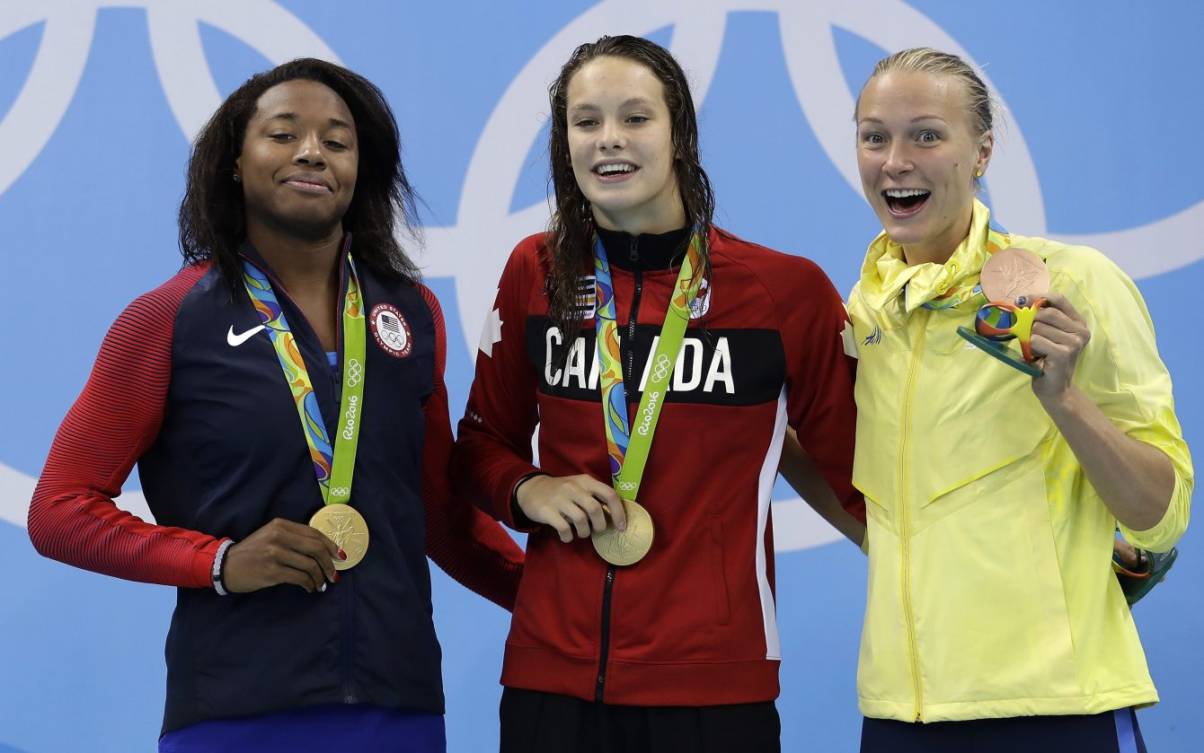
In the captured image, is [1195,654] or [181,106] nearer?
[1195,654]

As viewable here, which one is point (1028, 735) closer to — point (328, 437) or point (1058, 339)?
point (1058, 339)

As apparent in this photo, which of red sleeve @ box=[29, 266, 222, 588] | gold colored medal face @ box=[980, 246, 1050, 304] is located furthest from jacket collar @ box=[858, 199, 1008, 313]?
red sleeve @ box=[29, 266, 222, 588]

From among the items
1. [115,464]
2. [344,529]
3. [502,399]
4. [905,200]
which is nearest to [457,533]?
[502,399]

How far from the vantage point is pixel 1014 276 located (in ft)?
6.39

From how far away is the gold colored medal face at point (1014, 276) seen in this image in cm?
191

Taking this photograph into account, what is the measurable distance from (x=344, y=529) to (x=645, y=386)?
52 cm

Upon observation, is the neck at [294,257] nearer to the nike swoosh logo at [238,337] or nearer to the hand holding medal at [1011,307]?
the nike swoosh logo at [238,337]

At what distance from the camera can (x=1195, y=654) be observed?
11.6ft

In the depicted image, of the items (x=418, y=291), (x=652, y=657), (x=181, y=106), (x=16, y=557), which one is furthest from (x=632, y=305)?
(x=16, y=557)

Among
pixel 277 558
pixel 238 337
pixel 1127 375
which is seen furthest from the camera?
pixel 238 337

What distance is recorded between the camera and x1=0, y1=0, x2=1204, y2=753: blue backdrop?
3.65 metres

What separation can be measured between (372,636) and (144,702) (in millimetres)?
1830

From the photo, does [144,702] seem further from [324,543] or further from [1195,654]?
[1195,654]

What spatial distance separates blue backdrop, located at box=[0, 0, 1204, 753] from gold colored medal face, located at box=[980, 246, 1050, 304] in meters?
1.75
